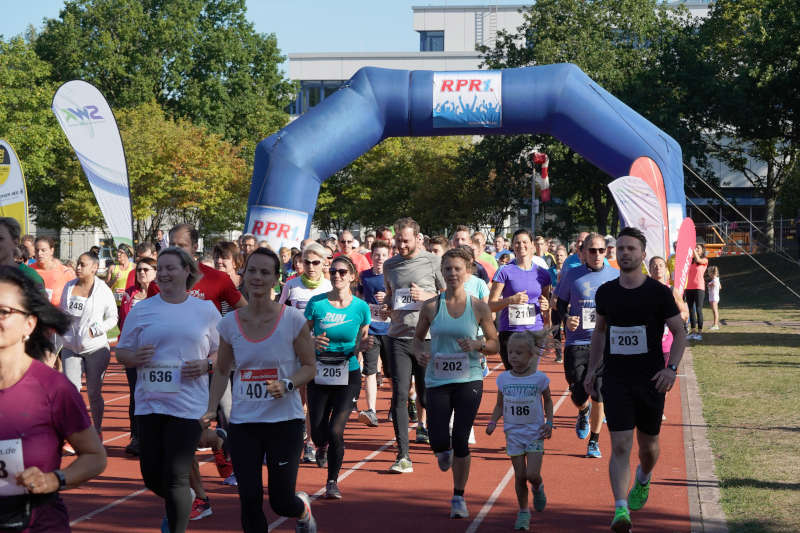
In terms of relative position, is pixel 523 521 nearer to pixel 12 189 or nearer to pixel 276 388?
pixel 276 388

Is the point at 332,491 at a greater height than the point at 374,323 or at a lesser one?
lesser

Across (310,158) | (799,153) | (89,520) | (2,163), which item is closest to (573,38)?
(799,153)

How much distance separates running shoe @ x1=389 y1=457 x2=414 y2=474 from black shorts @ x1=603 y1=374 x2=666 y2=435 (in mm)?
2337

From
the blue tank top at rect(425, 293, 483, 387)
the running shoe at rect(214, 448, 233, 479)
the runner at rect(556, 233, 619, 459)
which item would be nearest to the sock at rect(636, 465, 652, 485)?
the blue tank top at rect(425, 293, 483, 387)

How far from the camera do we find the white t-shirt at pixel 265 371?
212 inches

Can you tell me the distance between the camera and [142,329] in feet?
19.5

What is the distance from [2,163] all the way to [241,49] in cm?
4319

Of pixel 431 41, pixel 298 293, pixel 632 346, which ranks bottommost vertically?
pixel 632 346

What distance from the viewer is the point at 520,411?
22.2ft

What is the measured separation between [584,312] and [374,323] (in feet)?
7.31

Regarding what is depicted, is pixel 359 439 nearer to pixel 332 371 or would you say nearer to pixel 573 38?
pixel 332 371

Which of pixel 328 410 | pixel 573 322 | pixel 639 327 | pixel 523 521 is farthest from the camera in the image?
pixel 573 322

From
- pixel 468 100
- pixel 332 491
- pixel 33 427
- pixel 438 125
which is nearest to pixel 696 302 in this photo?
pixel 468 100

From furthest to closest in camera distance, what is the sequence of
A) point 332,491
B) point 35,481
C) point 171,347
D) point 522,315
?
point 522,315, point 332,491, point 171,347, point 35,481
